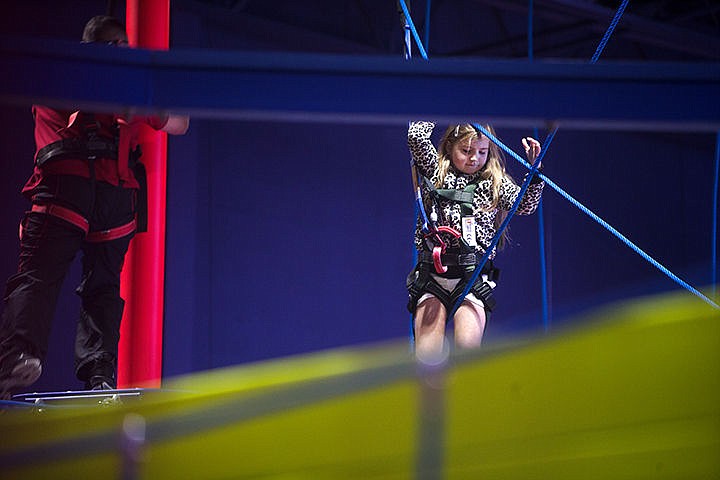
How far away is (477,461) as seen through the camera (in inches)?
31.3

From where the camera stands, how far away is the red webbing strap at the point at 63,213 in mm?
2600

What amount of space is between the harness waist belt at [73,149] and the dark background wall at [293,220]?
9.08 ft

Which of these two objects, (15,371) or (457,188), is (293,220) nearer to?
(457,188)

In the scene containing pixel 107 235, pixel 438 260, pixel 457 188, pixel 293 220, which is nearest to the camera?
pixel 107 235

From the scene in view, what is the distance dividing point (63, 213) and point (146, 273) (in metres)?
0.86

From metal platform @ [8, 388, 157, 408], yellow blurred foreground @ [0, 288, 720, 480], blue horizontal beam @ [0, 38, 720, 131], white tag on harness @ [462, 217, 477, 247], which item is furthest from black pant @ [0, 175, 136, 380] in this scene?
yellow blurred foreground @ [0, 288, 720, 480]

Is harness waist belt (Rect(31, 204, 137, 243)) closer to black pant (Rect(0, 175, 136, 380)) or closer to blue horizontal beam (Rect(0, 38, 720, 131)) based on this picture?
black pant (Rect(0, 175, 136, 380))

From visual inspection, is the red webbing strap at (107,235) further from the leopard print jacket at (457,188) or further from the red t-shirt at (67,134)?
the leopard print jacket at (457,188)

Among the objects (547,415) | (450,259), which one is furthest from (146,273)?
(547,415)

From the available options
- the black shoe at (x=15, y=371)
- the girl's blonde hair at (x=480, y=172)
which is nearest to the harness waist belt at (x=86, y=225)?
the black shoe at (x=15, y=371)

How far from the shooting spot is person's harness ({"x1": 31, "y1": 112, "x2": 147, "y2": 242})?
2.63 metres

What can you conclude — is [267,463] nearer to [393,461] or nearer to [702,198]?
[393,461]

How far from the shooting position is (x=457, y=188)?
3.24 metres

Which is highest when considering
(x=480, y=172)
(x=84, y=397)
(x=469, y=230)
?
(x=480, y=172)
